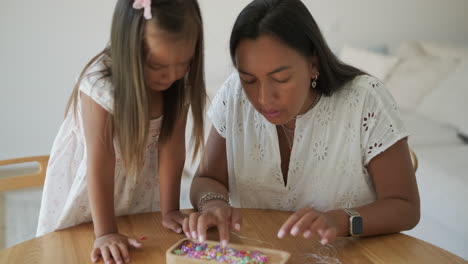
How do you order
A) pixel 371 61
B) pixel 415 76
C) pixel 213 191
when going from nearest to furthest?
pixel 213 191, pixel 415 76, pixel 371 61

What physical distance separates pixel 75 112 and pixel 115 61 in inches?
9.2

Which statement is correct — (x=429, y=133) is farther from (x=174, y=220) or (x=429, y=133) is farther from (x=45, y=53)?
(x=45, y=53)

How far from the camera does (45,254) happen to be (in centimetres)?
121

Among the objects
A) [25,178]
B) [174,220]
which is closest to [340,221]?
[174,220]

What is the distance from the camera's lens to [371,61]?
413 centimetres

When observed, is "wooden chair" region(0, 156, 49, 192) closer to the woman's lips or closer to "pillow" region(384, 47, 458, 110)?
the woman's lips

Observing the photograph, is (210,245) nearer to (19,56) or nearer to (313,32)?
(313,32)

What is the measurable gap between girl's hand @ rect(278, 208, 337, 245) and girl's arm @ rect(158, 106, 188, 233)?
0.38 meters

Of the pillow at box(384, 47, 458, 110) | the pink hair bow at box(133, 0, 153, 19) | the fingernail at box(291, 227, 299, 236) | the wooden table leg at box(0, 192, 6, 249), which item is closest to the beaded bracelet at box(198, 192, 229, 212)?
the fingernail at box(291, 227, 299, 236)

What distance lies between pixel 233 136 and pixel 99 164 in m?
0.48

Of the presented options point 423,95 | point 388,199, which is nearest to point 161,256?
point 388,199

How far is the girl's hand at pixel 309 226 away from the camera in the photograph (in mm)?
1130

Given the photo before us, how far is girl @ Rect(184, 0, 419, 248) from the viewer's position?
131 centimetres

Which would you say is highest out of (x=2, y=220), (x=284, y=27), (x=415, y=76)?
(x=284, y=27)
